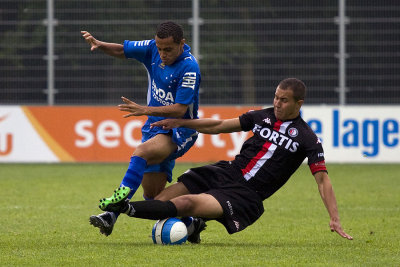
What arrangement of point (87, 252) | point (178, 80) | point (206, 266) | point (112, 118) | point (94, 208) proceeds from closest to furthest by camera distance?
point (206, 266)
point (87, 252)
point (178, 80)
point (94, 208)
point (112, 118)

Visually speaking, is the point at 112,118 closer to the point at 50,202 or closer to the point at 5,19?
the point at 5,19

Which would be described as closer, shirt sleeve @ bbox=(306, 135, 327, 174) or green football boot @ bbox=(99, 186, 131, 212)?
green football boot @ bbox=(99, 186, 131, 212)

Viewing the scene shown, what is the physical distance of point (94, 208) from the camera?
1107cm

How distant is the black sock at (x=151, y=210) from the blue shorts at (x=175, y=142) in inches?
28.5

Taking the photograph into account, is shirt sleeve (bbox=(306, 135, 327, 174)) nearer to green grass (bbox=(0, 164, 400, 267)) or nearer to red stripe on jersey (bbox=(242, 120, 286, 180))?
red stripe on jersey (bbox=(242, 120, 286, 180))

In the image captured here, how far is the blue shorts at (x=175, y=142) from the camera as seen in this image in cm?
802

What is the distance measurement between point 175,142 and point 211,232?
1.34 m

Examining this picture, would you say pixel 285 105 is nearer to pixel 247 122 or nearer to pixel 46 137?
pixel 247 122

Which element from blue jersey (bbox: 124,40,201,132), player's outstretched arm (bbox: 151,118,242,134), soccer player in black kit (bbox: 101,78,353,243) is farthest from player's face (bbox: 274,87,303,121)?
blue jersey (bbox: 124,40,201,132)

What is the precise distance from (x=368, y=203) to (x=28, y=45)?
9.84 metres

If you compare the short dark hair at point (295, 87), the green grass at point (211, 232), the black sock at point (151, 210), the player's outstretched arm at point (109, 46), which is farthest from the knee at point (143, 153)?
the short dark hair at point (295, 87)

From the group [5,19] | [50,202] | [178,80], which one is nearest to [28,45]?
[5,19]

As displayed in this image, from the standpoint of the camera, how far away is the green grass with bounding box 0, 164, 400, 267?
261 inches

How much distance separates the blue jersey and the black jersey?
0.56 metres
